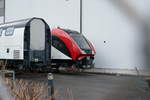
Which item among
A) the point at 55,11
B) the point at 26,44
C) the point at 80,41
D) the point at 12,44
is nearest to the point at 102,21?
the point at 26,44

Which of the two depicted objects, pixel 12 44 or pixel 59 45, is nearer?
pixel 12 44

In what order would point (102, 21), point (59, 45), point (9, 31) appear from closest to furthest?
point (102, 21)
point (9, 31)
point (59, 45)

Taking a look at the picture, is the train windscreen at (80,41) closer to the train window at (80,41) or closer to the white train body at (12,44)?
the train window at (80,41)

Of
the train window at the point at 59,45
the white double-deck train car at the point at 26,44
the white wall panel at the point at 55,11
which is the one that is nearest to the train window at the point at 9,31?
the white double-deck train car at the point at 26,44

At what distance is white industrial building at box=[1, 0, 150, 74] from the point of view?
1711 mm

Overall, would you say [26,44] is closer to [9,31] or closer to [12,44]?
[12,44]

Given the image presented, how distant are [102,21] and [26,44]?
5.46 metres

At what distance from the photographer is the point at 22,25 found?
51.2ft

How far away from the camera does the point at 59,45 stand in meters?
18.0

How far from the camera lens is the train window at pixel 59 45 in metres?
17.7

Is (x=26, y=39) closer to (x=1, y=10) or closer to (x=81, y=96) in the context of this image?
(x=81, y=96)

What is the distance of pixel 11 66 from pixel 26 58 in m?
1.37

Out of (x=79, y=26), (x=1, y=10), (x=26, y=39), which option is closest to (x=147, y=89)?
(x=26, y=39)

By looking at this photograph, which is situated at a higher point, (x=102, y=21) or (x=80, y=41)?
(x=102, y=21)
